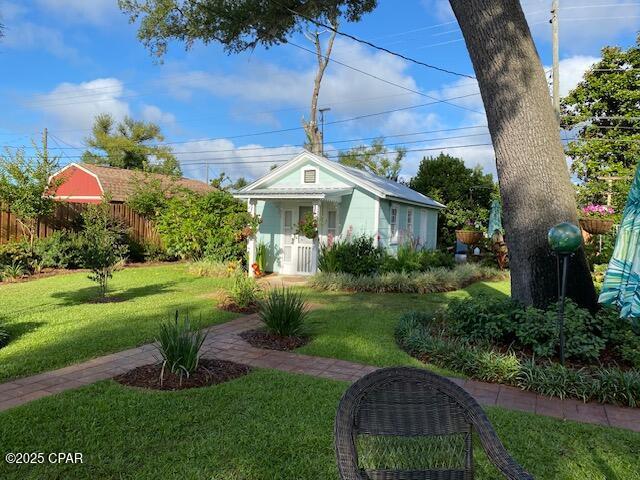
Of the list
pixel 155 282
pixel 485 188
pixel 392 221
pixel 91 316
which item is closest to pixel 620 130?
pixel 485 188

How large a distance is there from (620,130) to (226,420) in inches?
813

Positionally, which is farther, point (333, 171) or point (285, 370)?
point (333, 171)

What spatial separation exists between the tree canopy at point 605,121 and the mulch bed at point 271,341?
53.2ft

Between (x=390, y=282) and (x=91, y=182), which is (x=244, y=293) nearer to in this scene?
(x=390, y=282)

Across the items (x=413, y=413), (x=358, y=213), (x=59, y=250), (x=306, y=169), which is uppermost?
(x=306, y=169)

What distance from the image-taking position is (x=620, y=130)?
18.3 meters

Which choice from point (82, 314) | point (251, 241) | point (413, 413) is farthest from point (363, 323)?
point (251, 241)

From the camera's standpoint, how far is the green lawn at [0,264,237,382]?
16.8ft

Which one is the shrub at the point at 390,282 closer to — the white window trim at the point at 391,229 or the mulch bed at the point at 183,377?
the white window trim at the point at 391,229

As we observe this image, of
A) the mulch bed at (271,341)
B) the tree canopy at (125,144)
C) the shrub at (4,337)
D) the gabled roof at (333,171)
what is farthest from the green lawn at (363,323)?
the tree canopy at (125,144)

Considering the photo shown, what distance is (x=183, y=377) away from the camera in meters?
4.31

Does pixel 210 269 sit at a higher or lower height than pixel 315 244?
lower

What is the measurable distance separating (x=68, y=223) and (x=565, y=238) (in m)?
13.6

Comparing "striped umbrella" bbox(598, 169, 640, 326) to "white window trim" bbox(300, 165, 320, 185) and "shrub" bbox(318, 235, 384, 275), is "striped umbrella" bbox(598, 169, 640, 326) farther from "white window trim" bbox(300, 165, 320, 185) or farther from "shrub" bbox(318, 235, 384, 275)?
"white window trim" bbox(300, 165, 320, 185)
